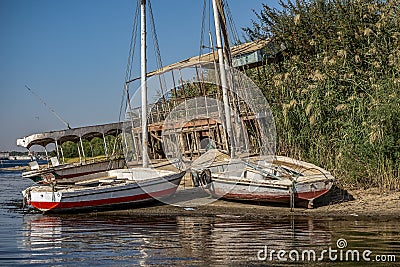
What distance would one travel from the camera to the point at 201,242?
14.7m

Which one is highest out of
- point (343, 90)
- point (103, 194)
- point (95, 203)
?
point (343, 90)

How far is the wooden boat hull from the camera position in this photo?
30484 mm

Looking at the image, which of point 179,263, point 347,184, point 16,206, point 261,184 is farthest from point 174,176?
point 179,263

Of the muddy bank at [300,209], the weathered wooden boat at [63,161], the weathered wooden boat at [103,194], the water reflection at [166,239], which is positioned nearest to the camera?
the water reflection at [166,239]

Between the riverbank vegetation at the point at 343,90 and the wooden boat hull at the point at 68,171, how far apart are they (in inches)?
417

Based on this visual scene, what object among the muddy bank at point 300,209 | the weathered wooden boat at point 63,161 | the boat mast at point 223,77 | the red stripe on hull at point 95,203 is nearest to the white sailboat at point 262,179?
the boat mast at point 223,77

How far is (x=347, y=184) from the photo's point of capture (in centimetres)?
2089

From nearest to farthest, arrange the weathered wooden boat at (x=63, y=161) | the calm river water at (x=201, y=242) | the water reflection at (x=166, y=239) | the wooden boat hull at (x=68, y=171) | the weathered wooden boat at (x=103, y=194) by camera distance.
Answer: the calm river water at (x=201, y=242)
the water reflection at (x=166, y=239)
the weathered wooden boat at (x=103, y=194)
the wooden boat hull at (x=68, y=171)
the weathered wooden boat at (x=63, y=161)

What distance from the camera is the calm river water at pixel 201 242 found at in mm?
12438

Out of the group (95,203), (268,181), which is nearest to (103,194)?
(95,203)

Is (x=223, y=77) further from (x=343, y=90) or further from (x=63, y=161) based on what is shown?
(x=63, y=161)

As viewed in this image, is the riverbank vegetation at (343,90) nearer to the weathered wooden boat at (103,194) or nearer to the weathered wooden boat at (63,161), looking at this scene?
the weathered wooden boat at (103,194)

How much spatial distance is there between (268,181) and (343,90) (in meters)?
5.00

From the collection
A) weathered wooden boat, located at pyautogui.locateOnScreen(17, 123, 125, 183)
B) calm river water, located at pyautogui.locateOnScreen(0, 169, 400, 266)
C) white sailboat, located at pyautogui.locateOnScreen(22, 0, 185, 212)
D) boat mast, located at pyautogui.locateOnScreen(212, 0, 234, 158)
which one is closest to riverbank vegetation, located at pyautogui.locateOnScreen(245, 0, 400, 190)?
boat mast, located at pyautogui.locateOnScreen(212, 0, 234, 158)
